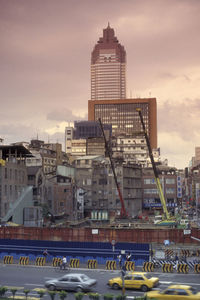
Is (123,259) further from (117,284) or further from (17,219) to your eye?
(17,219)

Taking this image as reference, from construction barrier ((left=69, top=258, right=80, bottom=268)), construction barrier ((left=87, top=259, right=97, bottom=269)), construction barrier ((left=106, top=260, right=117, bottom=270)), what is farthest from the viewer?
construction barrier ((left=69, top=258, right=80, bottom=268))

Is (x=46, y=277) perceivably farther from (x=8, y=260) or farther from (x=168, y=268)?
(x=168, y=268)

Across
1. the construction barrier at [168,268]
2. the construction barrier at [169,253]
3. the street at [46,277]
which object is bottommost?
the street at [46,277]

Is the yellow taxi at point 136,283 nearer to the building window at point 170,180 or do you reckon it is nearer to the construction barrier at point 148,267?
the construction barrier at point 148,267

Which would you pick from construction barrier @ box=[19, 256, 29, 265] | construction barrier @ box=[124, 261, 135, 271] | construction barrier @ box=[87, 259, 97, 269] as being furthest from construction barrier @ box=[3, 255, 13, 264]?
construction barrier @ box=[124, 261, 135, 271]

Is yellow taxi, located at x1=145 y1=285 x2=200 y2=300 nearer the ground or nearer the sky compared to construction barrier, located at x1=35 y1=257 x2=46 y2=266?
nearer the sky

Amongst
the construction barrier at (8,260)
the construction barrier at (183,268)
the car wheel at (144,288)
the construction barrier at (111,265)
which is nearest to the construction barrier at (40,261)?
the construction barrier at (8,260)

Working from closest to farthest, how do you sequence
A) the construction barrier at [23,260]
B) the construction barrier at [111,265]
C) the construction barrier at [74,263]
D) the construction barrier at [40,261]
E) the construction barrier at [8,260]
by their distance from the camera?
the construction barrier at [111,265], the construction barrier at [74,263], the construction barrier at [40,261], the construction barrier at [23,260], the construction barrier at [8,260]

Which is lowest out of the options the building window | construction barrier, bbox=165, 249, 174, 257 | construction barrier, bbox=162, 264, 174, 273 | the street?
the street

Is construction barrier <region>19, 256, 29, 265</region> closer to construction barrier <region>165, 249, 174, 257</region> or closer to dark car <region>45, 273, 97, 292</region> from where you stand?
dark car <region>45, 273, 97, 292</region>

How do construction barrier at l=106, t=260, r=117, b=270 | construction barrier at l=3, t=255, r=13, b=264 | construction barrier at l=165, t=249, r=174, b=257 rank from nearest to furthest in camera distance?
construction barrier at l=106, t=260, r=117, b=270 → construction barrier at l=3, t=255, r=13, b=264 → construction barrier at l=165, t=249, r=174, b=257

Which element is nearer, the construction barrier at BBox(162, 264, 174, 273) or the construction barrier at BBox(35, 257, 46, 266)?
the construction barrier at BBox(162, 264, 174, 273)

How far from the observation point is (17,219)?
8919 cm

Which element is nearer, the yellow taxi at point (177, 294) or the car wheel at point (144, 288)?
the yellow taxi at point (177, 294)
